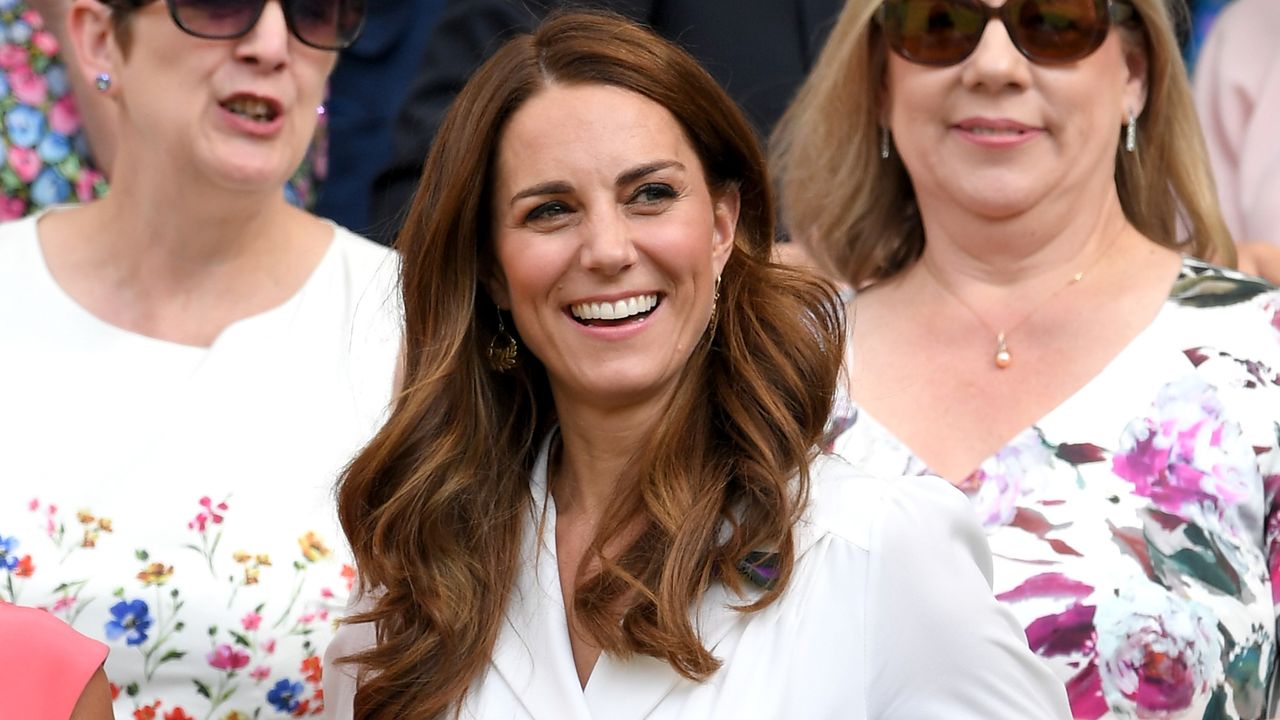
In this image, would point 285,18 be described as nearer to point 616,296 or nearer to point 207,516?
point 207,516

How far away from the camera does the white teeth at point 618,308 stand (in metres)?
2.61

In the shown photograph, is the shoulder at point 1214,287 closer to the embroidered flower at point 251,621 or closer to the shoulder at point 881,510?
the shoulder at point 881,510

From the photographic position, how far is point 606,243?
2557 mm

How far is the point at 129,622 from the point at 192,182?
0.78 m

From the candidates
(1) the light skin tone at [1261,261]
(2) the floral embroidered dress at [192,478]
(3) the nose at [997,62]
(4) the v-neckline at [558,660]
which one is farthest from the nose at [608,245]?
(1) the light skin tone at [1261,261]

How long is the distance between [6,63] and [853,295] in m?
1.75

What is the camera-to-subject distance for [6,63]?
405cm

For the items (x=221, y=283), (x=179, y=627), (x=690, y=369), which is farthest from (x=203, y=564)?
(x=690, y=369)

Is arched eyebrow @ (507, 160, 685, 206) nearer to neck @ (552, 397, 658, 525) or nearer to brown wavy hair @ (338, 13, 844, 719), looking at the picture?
brown wavy hair @ (338, 13, 844, 719)

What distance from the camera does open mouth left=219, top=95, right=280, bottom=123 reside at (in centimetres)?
343

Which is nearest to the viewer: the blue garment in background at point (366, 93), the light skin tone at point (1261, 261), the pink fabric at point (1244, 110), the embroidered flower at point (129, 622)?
the embroidered flower at point (129, 622)

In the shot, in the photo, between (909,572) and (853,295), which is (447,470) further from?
(853,295)

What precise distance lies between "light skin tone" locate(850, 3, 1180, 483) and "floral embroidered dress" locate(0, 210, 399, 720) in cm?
88

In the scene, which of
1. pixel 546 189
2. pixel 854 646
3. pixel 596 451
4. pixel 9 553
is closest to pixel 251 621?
pixel 9 553
